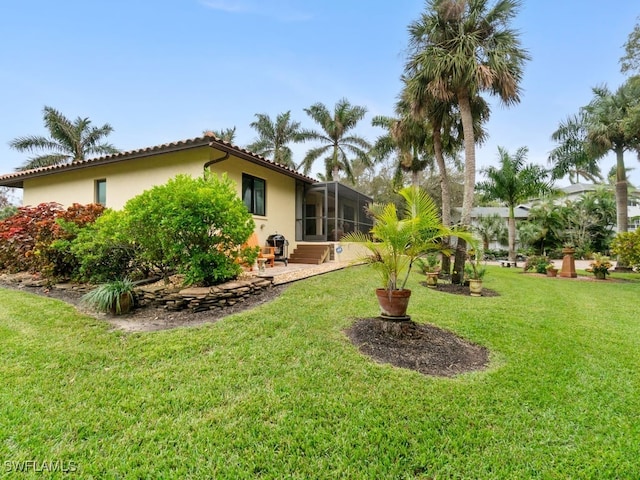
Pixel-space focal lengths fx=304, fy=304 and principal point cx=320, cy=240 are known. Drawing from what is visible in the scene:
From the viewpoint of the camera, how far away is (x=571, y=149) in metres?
15.9

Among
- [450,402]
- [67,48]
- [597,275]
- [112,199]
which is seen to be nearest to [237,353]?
[450,402]

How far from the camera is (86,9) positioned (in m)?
9.07

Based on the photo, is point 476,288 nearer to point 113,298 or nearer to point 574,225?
point 113,298

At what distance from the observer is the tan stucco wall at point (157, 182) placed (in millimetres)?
9297

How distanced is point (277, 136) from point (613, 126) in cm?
1950

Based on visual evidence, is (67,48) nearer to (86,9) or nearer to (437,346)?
(86,9)

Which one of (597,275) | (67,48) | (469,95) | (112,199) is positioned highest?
(67,48)

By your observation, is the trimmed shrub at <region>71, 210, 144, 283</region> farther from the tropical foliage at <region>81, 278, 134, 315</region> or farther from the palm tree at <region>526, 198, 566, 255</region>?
the palm tree at <region>526, 198, 566, 255</region>

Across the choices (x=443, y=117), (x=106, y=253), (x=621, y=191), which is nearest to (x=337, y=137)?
(x=443, y=117)

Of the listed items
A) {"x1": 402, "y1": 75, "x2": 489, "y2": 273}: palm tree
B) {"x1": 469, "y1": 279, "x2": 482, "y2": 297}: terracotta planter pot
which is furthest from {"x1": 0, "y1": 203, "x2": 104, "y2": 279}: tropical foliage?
{"x1": 402, "y1": 75, "x2": 489, "y2": 273}: palm tree

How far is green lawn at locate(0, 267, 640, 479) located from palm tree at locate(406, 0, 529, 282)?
6.71 meters

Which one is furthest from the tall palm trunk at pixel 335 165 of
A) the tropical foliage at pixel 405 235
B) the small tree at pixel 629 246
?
the tropical foliage at pixel 405 235

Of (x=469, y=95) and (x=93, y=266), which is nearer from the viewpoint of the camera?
(x=93, y=266)

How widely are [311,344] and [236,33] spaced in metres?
11.7
